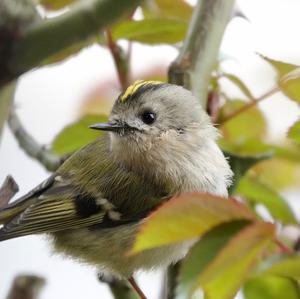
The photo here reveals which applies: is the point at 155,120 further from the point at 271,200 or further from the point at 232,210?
the point at 232,210

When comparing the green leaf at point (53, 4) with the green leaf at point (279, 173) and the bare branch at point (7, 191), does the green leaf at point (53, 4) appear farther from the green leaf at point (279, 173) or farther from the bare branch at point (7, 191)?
the green leaf at point (279, 173)

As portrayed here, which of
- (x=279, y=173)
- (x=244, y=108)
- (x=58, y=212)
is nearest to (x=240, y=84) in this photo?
(x=244, y=108)

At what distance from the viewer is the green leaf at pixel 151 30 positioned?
1.14 metres

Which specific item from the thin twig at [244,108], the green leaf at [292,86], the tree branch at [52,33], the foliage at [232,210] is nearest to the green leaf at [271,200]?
the foliage at [232,210]

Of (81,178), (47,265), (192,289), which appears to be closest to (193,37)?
(81,178)

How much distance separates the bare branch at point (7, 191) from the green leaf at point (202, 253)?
0.99 feet

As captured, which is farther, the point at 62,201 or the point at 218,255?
the point at 62,201

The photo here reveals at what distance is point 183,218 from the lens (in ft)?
2.08

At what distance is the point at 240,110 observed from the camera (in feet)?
4.02

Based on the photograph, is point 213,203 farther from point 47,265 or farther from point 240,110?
point 47,265

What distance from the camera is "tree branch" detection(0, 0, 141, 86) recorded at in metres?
0.52

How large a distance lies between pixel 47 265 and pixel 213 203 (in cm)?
242

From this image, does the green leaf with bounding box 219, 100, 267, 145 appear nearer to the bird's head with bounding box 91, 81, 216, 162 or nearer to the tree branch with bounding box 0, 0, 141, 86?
the bird's head with bounding box 91, 81, 216, 162

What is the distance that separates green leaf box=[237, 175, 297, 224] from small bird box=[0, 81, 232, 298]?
27cm
